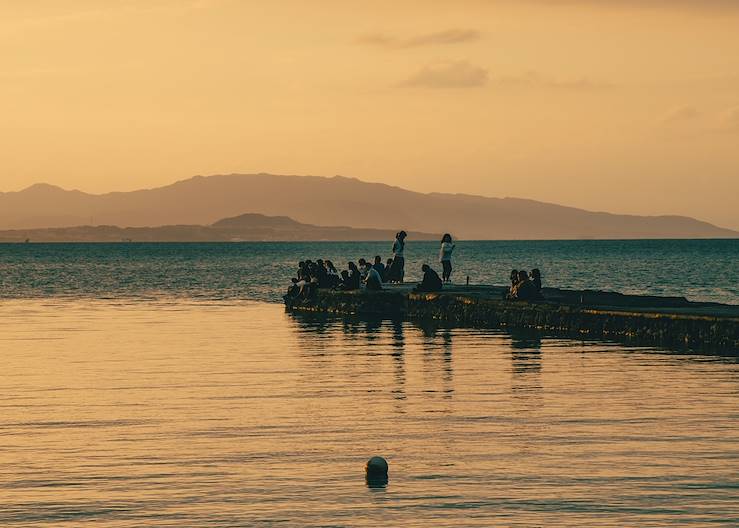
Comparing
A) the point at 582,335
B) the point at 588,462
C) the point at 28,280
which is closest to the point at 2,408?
the point at 588,462

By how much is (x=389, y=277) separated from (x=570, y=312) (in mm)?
18095

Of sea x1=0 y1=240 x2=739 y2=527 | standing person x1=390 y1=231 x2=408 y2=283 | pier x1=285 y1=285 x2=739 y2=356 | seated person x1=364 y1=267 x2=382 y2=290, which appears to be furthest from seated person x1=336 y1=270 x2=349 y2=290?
sea x1=0 y1=240 x2=739 y2=527

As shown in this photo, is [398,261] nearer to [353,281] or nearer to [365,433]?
[353,281]

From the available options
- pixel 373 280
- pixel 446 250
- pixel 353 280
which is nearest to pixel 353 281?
pixel 353 280

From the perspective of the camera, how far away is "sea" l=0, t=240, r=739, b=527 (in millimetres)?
13586

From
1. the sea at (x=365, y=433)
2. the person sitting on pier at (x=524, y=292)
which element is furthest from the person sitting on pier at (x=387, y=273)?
the sea at (x=365, y=433)

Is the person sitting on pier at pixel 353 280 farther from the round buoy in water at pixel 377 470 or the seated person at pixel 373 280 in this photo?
the round buoy in water at pixel 377 470

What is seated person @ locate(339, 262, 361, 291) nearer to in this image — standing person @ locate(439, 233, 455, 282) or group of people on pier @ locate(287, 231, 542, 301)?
group of people on pier @ locate(287, 231, 542, 301)

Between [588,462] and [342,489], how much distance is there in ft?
11.1

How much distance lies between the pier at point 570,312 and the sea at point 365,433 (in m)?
1.59

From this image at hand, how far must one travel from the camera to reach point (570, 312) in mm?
39031

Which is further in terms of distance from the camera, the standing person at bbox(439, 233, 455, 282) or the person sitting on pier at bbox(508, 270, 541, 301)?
the standing person at bbox(439, 233, 455, 282)

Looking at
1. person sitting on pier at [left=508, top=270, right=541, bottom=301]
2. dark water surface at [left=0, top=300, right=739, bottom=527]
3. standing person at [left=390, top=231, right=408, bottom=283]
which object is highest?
standing person at [left=390, top=231, right=408, bottom=283]

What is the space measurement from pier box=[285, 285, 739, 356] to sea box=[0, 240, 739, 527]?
159 centimetres
